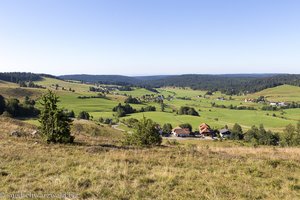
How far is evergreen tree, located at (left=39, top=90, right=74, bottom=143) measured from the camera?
73.4 ft

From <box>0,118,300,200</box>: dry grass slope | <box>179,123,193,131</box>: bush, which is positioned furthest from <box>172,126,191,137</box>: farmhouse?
<box>0,118,300,200</box>: dry grass slope

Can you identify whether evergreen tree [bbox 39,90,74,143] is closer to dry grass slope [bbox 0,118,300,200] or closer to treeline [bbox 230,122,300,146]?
dry grass slope [bbox 0,118,300,200]

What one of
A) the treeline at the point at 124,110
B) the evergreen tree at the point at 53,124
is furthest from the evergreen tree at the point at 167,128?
the evergreen tree at the point at 53,124

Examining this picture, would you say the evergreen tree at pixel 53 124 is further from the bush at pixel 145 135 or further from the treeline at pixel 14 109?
the treeline at pixel 14 109

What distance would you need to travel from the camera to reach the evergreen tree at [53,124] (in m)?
22.4

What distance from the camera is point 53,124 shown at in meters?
22.8

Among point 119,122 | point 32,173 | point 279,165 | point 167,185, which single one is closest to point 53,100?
point 32,173

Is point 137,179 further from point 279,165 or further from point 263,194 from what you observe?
point 279,165

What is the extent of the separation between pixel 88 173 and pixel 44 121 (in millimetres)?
13370

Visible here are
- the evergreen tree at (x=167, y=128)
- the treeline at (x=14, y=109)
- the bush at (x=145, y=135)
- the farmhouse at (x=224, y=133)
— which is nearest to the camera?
the bush at (x=145, y=135)

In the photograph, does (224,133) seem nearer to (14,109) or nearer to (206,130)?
(206,130)

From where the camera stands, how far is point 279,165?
48.7 ft

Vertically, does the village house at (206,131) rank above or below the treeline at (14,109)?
below

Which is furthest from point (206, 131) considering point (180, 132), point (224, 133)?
point (180, 132)
